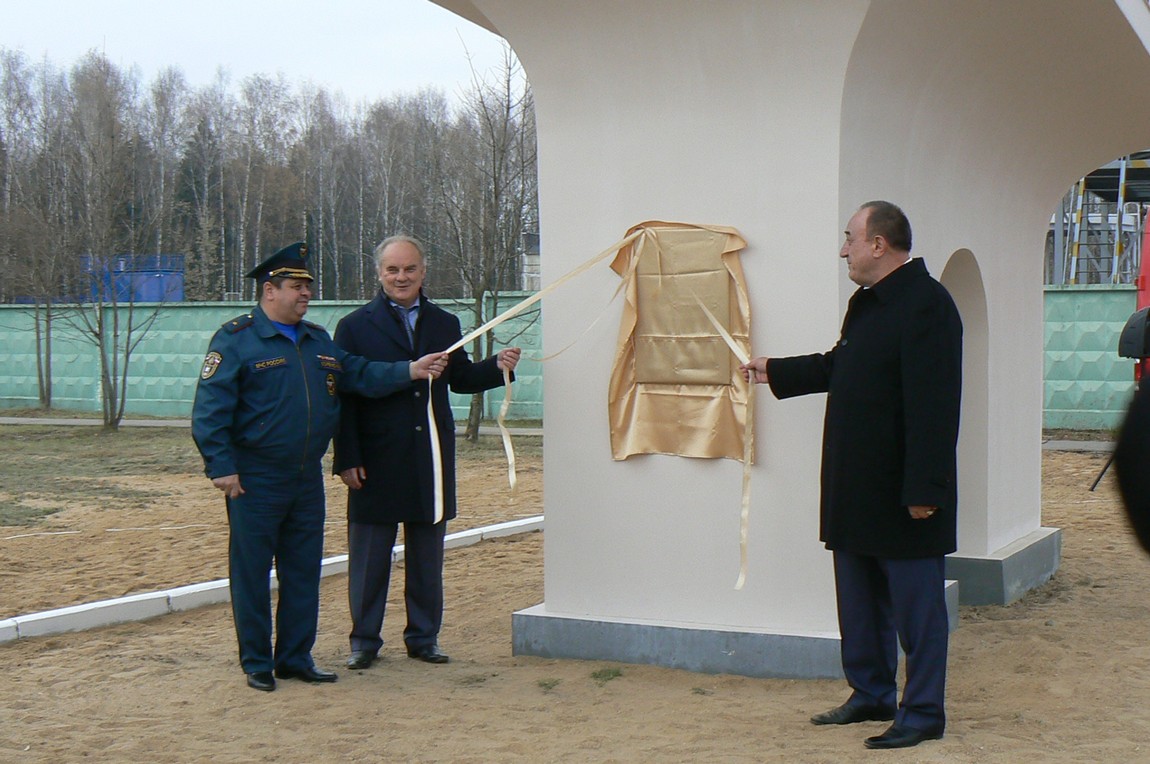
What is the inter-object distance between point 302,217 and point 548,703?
42.5 m

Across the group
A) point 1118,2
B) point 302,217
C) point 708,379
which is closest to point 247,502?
point 708,379

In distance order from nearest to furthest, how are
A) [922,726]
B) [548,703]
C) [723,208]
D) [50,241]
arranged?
[922,726] < [548,703] < [723,208] < [50,241]

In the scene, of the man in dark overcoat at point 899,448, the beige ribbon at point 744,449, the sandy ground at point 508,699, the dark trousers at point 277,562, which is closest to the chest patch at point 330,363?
the dark trousers at point 277,562

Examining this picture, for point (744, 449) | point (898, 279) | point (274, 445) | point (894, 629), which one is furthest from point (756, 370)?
point (274, 445)

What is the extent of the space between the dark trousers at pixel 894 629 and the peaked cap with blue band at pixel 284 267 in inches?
105

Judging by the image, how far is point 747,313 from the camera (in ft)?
19.1

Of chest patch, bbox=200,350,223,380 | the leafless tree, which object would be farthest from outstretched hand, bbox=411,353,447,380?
the leafless tree

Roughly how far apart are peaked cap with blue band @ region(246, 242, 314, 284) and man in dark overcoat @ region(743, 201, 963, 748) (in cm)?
241

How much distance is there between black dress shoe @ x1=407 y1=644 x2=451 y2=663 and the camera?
20.6 feet

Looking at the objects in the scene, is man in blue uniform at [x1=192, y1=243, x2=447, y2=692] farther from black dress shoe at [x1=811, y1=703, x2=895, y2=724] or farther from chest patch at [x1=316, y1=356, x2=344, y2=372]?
black dress shoe at [x1=811, y1=703, x2=895, y2=724]

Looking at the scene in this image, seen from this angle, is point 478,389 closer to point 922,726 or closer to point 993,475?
point 922,726

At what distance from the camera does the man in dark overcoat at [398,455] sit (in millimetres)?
6102

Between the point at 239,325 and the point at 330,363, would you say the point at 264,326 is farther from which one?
the point at 330,363

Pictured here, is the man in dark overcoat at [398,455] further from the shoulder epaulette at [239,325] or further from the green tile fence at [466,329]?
the green tile fence at [466,329]
